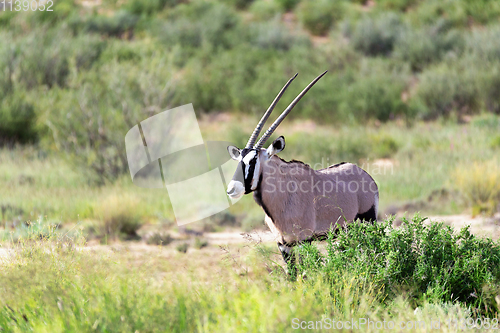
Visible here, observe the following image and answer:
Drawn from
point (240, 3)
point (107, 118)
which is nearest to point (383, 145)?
point (107, 118)

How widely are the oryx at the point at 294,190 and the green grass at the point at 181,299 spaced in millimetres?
288

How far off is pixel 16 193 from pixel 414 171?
784 centimetres

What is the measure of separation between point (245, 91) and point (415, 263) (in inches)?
604

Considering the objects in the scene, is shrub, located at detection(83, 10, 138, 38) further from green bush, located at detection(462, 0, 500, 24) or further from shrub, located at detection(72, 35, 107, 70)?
green bush, located at detection(462, 0, 500, 24)

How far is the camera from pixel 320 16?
27.8 meters

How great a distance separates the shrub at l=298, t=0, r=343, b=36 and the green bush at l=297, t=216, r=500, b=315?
2464 centimetres

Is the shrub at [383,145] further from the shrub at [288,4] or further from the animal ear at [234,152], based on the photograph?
the shrub at [288,4]

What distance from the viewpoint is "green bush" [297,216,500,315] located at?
4090 millimetres

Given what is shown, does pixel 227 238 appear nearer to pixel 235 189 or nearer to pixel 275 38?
pixel 235 189

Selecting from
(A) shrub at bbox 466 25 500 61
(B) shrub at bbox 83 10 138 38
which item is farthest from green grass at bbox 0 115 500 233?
(B) shrub at bbox 83 10 138 38

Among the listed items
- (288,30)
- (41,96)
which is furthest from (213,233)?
(288,30)

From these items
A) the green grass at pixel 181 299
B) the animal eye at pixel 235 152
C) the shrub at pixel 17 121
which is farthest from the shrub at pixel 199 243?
the shrub at pixel 17 121

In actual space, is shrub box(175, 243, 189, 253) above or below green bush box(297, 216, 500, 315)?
below

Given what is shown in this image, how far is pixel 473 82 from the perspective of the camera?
17.0 meters
